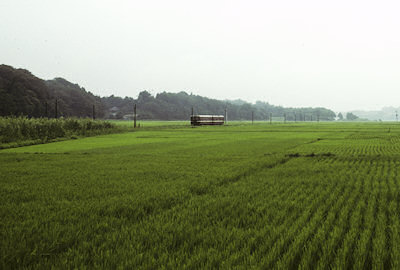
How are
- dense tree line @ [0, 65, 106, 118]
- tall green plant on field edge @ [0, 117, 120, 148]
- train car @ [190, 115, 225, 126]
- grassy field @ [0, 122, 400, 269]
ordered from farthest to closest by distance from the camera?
train car @ [190, 115, 225, 126] < dense tree line @ [0, 65, 106, 118] < tall green plant on field edge @ [0, 117, 120, 148] < grassy field @ [0, 122, 400, 269]

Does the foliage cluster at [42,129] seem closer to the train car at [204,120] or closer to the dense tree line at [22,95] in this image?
the dense tree line at [22,95]

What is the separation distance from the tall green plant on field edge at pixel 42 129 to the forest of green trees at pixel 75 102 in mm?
26375

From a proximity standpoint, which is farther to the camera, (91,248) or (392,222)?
(392,222)

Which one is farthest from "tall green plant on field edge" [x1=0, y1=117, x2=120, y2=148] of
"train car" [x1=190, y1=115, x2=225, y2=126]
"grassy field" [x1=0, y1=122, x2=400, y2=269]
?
A: "train car" [x1=190, y1=115, x2=225, y2=126]

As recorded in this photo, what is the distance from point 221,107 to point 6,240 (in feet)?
561

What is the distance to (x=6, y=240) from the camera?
428cm

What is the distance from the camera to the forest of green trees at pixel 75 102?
60844mm

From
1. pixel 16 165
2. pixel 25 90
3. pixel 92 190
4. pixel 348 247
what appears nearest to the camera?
pixel 348 247

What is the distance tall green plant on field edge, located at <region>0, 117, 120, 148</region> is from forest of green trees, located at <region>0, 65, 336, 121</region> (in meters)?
26.4

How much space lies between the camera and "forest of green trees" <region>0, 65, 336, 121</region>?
6084cm

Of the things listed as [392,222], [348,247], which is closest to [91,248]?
[348,247]

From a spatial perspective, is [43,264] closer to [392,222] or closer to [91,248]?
[91,248]

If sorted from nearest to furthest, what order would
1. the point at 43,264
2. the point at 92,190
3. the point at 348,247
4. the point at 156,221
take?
the point at 43,264
the point at 348,247
the point at 156,221
the point at 92,190

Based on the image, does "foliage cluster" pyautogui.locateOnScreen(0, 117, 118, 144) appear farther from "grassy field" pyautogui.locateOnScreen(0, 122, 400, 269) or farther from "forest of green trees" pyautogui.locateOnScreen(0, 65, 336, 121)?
"forest of green trees" pyautogui.locateOnScreen(0, 65, 336, 121)
